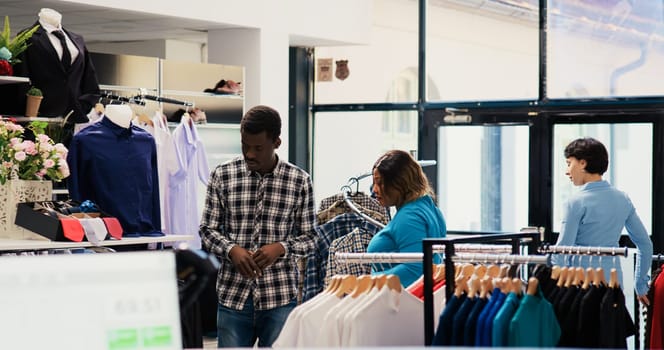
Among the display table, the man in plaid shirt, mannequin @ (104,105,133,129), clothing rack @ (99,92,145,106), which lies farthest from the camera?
clothing rack @ (99,92,145,106)

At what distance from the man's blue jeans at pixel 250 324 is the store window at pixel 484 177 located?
4773 mm

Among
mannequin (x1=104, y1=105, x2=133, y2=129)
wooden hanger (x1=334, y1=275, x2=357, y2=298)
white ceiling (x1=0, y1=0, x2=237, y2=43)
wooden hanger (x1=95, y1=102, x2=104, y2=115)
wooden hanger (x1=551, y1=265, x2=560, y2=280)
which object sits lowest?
wooden hanger (x1=334, y1=275, x2=357, y2=298)

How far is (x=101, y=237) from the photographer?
16.3 feet

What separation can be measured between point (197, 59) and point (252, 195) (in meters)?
5.70

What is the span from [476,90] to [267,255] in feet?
16.7

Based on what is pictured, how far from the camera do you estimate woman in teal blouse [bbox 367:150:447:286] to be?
3619mm

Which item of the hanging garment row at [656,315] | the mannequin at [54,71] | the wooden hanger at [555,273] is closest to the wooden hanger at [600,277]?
the wooden hanger at [555,273]

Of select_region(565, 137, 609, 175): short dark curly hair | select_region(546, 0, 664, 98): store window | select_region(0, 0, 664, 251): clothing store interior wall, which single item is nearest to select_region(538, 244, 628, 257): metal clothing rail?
select_region(565, 137, 609, 175): short dark curly hair

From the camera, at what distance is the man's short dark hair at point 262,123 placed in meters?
4.06

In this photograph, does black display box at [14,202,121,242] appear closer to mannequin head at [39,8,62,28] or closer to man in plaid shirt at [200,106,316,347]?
man in plaid shirt at [200,106,316,347]

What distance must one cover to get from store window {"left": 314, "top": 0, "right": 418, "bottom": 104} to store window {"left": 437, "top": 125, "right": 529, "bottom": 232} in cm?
59

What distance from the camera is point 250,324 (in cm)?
410

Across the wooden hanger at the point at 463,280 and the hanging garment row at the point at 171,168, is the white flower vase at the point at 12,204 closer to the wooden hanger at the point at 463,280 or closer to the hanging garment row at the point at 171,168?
the hanging garment row at the point at 171,168

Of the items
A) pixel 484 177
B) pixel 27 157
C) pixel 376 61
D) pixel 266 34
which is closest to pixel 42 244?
pixel 27 157
